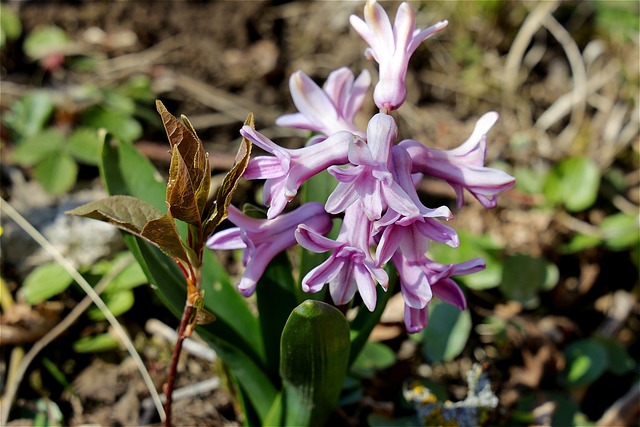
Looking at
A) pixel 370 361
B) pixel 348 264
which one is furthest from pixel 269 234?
pixel 370 361

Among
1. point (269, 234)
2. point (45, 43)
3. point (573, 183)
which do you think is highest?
point (269, 234)

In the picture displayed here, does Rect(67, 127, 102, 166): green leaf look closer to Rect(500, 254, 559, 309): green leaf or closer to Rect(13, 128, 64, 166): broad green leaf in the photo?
Rect(13, 128, 64, 166): broad green leaf

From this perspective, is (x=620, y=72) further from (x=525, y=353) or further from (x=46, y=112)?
(x=46, y=112)

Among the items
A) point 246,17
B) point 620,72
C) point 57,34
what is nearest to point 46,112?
point 57,34

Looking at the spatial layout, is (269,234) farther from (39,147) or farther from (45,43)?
(45,43)

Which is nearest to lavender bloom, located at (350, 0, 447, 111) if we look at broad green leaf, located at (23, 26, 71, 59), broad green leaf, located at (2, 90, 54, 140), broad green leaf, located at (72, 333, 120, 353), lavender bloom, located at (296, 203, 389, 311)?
lavender bloom, located at (296, 203, 389, 311)

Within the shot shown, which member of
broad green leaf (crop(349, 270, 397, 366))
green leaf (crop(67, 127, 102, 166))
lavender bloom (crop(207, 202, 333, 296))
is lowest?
green leaf (crop(67, 127, 102, 166))
